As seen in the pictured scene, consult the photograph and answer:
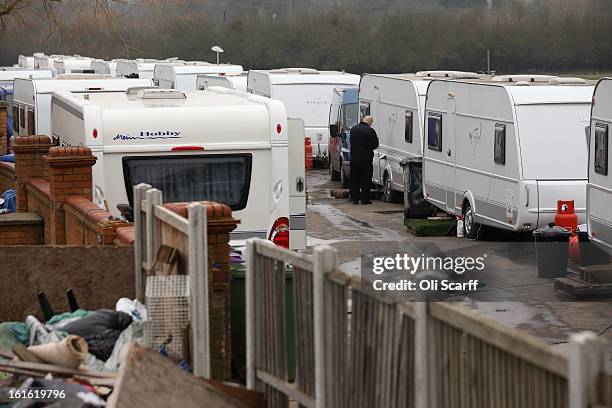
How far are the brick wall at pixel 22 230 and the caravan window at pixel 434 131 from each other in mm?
10193

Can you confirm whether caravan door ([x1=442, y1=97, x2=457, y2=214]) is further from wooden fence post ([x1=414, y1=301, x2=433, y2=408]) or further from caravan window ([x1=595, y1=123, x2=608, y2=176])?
wooden fence post ([x1=414, y1=301, x2=433, y2=408])

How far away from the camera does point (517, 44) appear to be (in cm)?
5247

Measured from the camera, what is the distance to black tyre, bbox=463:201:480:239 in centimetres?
2142

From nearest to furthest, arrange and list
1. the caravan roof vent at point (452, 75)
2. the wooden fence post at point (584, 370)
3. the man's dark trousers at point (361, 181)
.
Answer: the wooden fence post at point (584, 370) → the caravan roof vent at point (452, 75) → the man's dark trousers at point (361, 181)

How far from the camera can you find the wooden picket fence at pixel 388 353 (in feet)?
14.5

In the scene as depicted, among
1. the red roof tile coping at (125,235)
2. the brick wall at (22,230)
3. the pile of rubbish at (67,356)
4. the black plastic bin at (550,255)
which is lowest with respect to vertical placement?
the black plastic bin at (550,255)

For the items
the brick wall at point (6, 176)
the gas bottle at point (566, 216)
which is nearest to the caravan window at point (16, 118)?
the brick wall at point (6, 176)

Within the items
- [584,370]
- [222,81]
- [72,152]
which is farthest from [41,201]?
[222,81]

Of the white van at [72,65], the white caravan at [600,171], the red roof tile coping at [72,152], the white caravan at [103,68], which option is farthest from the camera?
the white caravan at [103,68]

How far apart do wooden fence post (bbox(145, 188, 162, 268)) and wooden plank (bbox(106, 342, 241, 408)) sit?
7.15ft

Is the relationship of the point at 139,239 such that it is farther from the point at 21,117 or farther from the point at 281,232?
the point at 21,117

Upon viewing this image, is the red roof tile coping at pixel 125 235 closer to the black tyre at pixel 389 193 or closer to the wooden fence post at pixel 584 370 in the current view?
the wooden fence post at pixel 584 370

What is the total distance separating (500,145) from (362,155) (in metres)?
7.30

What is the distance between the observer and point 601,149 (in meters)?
17.1
